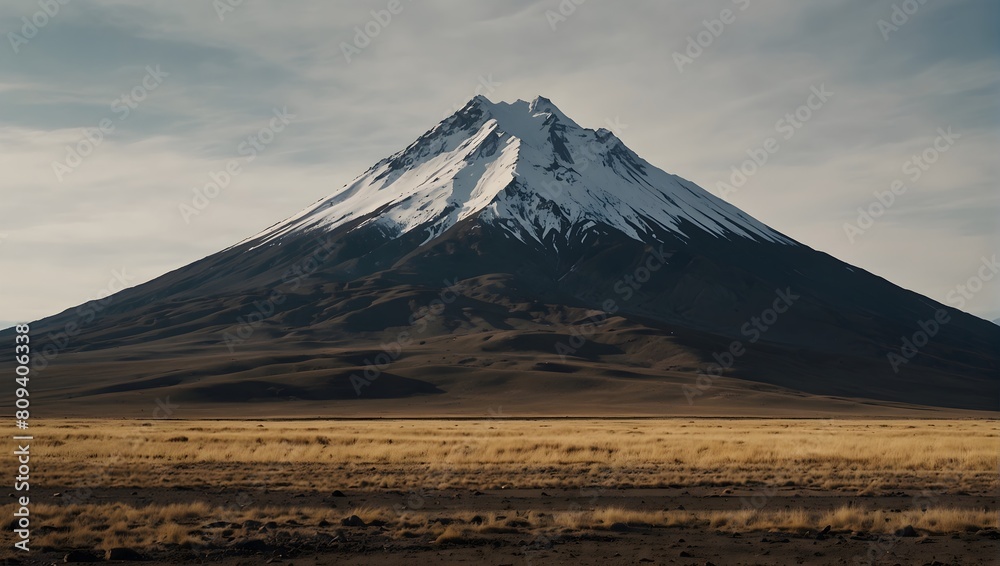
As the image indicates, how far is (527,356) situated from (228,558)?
170 meters

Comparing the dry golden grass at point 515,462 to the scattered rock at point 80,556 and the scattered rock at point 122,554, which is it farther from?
the scattered rock at point 80,556

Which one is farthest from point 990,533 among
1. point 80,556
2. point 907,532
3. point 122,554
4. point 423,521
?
point 80,556

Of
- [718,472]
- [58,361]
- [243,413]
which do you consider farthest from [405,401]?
[718,472]

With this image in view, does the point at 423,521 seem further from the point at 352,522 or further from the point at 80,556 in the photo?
the point at 80,556

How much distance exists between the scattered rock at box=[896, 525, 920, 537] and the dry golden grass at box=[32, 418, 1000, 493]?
7156mm

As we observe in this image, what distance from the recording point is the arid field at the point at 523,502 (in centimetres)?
1656

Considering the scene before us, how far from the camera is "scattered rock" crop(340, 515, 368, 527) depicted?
18.8 metres

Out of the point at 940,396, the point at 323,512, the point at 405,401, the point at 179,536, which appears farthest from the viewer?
the point at 940,396

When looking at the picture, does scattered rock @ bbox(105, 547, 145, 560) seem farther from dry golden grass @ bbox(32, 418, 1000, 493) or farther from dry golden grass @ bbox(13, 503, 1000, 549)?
dry golden grass @ bbox(32, 418, 1000, 493)

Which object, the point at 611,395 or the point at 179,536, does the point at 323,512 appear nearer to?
the point at 179,536

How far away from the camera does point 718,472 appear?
95.4 feet

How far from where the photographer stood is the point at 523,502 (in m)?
22.8

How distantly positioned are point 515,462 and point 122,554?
18.5 m

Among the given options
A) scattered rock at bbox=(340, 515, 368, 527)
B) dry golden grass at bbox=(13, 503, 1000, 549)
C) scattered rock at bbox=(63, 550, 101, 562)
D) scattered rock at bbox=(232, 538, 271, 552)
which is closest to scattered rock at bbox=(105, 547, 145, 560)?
scattered rock at bbox=(63, 550, 101, 562)
